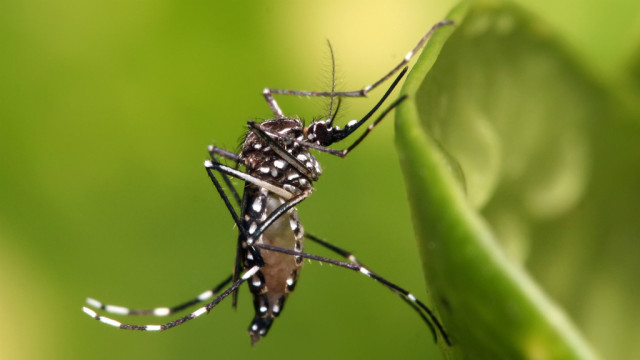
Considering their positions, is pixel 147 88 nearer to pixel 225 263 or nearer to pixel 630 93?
pixel 225 263

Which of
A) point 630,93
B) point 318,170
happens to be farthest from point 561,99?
→ point 318,170

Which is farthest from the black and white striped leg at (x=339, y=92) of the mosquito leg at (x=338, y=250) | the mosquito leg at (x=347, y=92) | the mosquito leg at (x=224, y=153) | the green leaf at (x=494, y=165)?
the green leaf at (x=494, y=165)

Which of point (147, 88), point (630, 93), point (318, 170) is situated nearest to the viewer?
point (630, 93)

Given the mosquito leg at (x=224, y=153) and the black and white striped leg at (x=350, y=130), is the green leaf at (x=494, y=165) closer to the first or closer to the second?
the black and white striped leg at (x=350, y=130)

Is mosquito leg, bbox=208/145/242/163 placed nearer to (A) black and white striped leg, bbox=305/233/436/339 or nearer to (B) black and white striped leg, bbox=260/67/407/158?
(B) black and white striped leg, bbox=260/67/407/158

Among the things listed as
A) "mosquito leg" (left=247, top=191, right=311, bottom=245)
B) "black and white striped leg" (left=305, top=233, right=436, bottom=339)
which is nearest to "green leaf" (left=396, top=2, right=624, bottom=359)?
"black and white striped leg" (left=305, top=233, right=436, bottom=339)

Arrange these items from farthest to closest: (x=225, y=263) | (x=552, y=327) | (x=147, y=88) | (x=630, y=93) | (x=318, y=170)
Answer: (x=318, y=170) < (x=225, y=263) < (x=147, y=88) < (x=630, y=93) < (x=552, y=327)
